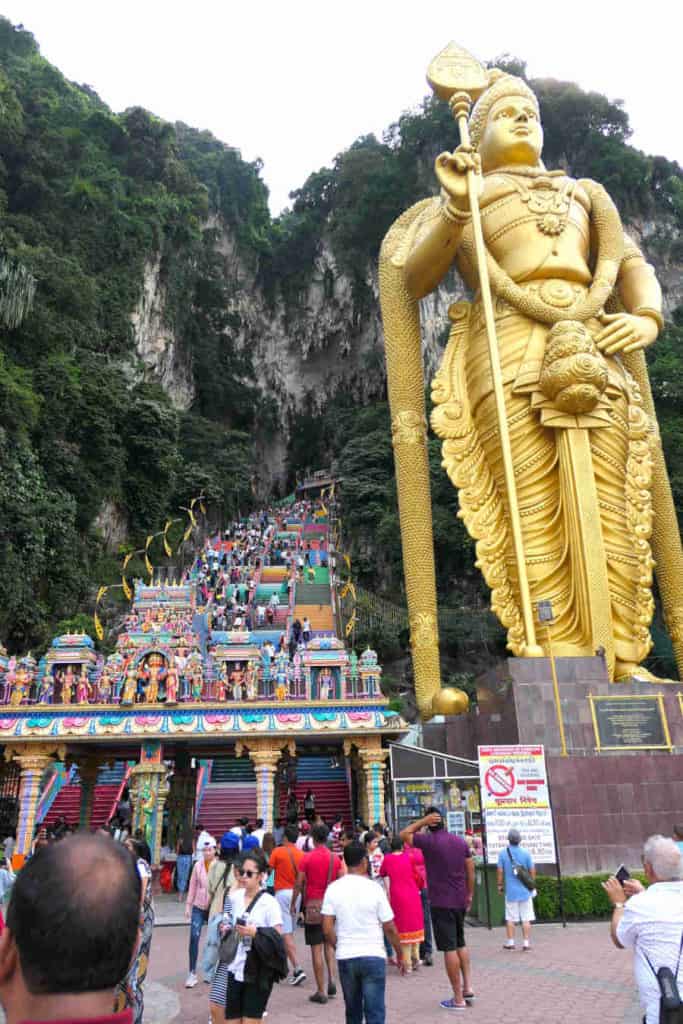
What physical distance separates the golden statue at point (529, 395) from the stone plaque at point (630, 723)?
81cm

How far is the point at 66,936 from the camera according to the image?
98 cm

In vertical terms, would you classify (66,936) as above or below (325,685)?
below

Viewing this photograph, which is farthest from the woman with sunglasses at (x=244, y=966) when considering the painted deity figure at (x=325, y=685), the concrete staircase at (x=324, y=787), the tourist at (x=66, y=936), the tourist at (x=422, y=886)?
the concrete staircase at (x=324, y=787)

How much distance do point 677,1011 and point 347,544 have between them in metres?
26.6

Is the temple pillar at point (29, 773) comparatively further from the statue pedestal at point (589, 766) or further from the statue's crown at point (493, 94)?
the statue's crown at point (493, 94)

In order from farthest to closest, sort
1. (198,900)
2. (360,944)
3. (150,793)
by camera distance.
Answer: (150,793) → (198,900) → (360,944)

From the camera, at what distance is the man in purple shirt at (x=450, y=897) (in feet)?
13.1

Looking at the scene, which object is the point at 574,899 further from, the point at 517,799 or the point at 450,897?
the point at 450,897

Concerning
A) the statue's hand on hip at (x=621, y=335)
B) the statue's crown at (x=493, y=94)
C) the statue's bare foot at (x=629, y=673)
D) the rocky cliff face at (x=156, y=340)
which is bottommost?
the statue's bare foot at (x=629, y=673)

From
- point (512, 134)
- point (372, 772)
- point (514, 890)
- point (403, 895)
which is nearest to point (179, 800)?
point (372, 772)

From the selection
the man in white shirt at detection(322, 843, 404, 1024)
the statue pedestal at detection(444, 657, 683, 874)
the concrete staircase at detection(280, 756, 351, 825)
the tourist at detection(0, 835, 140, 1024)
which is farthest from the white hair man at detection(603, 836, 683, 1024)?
the concrete staircase at detection(280, 756, 351, 825)

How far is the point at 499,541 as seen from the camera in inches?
377

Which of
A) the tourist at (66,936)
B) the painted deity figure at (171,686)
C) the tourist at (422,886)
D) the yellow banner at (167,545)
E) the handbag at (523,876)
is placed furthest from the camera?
the yellow banner at (167,545)

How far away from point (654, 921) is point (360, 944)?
138 centimetres
